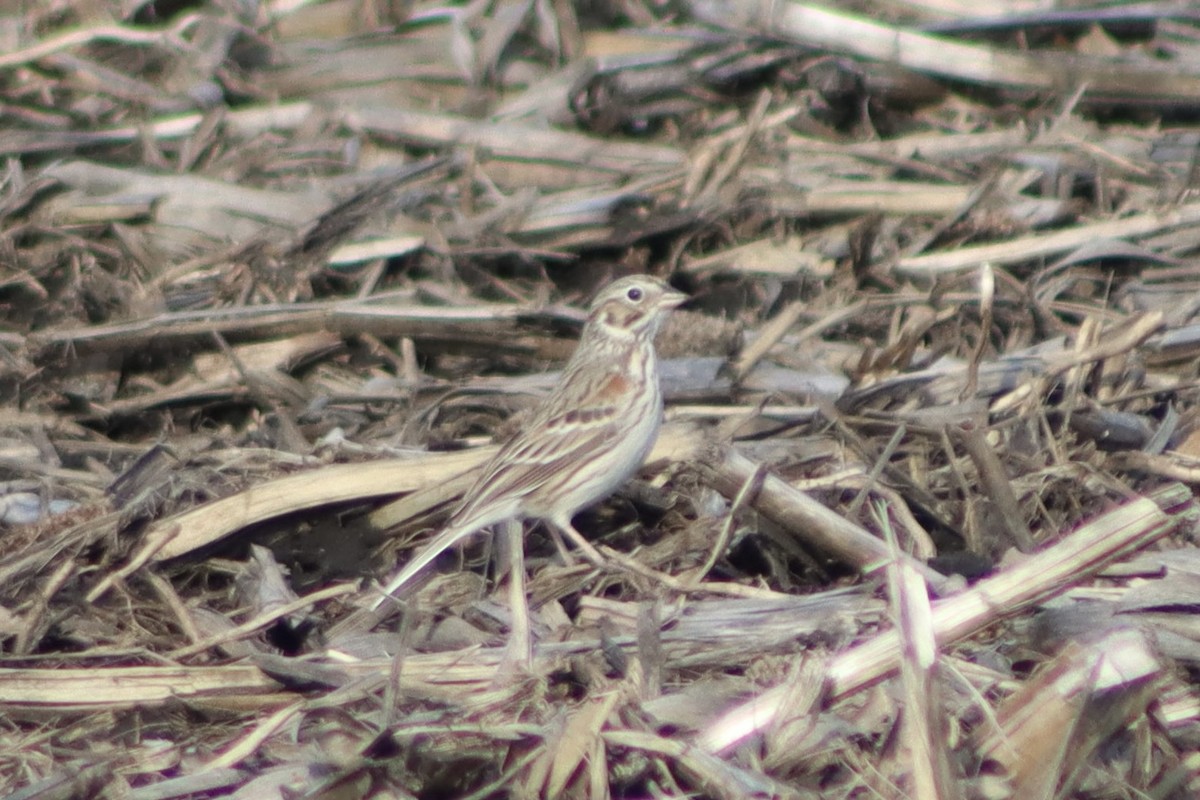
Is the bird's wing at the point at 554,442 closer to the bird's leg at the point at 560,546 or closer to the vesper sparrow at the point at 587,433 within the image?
the vesper sparrow at the point at 587,433

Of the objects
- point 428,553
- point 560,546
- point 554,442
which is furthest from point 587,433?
point 428,553

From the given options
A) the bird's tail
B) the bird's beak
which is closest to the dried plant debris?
the bird's tail

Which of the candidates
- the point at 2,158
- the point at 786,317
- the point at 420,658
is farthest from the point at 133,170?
the point at 420,658

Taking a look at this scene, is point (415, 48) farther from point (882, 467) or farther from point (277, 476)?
point (882, 467)

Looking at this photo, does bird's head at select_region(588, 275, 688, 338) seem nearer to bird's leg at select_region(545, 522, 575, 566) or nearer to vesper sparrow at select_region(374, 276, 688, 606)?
vesper sparrow at select_region(374, 276, 688, 606)

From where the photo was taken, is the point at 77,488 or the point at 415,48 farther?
the point at 415,48

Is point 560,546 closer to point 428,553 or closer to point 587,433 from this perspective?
point 587,433

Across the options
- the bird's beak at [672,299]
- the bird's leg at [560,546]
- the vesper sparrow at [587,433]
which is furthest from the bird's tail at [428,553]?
the bird's beak at [672,299]
